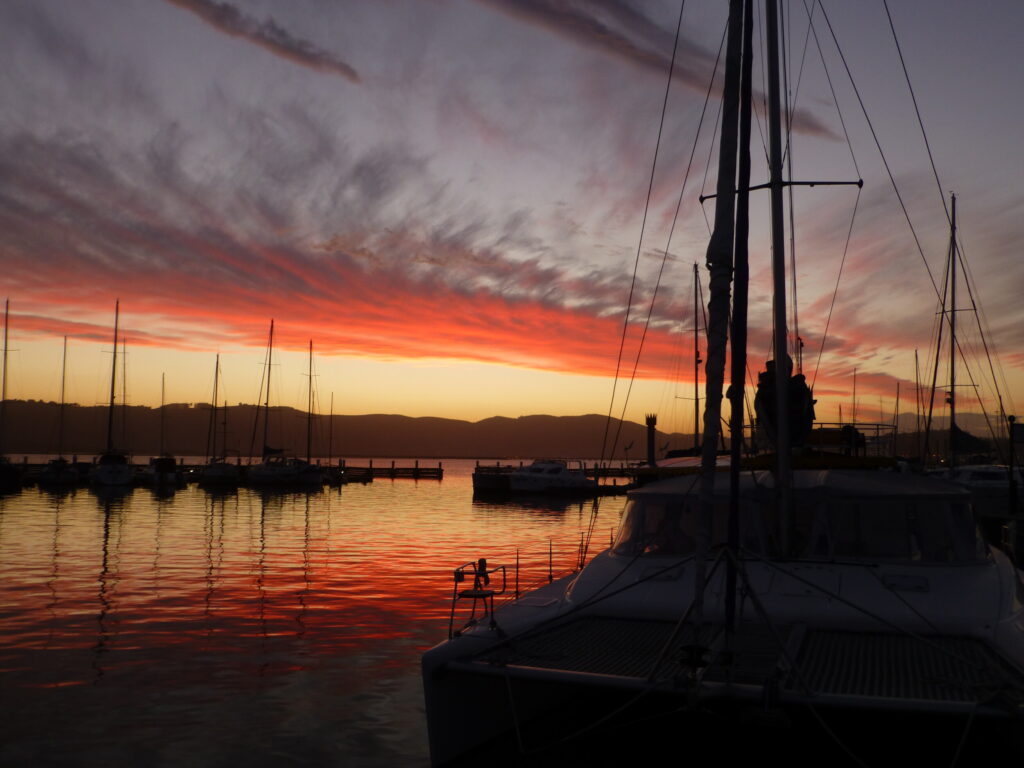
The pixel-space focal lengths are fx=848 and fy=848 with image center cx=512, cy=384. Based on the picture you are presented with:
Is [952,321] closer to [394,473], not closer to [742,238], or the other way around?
[742,238]

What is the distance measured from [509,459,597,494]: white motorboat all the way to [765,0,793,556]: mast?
59031 mm

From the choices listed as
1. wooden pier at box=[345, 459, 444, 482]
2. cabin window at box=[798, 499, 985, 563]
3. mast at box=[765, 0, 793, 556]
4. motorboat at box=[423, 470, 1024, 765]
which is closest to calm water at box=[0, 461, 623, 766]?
motorboat at box=[423, 470, 1024, 765]

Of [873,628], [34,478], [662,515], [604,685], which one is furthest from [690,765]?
[34,478]

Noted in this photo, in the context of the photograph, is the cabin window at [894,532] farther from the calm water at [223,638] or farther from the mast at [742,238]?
the calm water at [223,638]

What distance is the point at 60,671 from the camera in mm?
13523

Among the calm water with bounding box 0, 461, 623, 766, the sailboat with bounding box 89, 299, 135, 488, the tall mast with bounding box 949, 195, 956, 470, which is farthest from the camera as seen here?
the sailboat with bounding box 89, 299, 135, 488

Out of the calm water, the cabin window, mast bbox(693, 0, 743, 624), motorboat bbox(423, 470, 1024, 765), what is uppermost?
mast bbox(693, 0, 743, 624)

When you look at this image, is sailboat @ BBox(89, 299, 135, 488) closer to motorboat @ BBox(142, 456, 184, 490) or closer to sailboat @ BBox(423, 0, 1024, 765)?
motorboat @ BBox(142, 456, 184, 490)

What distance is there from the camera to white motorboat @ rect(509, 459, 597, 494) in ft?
237

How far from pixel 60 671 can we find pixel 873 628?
476 inches

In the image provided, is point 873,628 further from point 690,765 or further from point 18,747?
point 18,747

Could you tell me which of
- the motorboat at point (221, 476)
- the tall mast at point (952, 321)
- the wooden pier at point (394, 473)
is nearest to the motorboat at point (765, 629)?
the tall mast at point (952, 321)

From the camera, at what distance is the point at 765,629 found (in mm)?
9055

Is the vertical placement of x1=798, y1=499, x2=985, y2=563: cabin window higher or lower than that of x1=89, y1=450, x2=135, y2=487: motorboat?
higher
